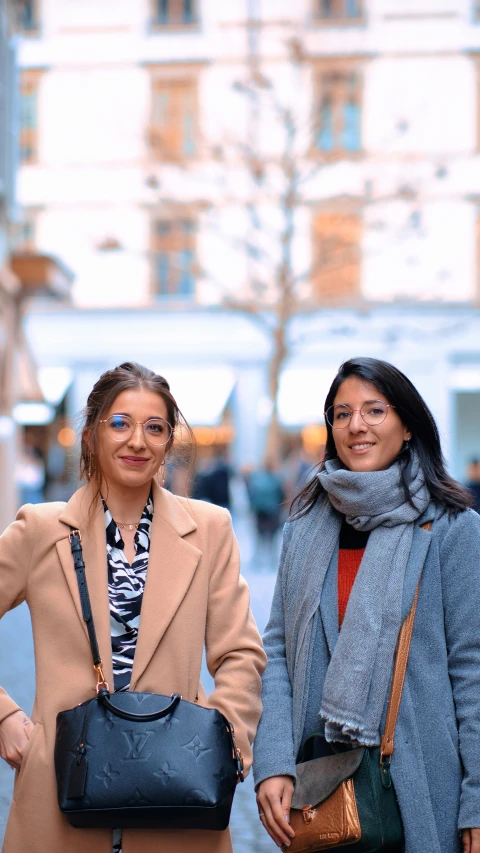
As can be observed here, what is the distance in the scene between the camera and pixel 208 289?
99.6 feet

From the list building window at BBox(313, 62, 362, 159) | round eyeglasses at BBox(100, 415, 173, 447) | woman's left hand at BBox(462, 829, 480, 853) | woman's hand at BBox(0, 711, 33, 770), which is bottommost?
woman's left hand at BBox(462, 829, 480, 853)

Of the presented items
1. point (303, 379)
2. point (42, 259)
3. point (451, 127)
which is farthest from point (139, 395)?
point (451, 127)

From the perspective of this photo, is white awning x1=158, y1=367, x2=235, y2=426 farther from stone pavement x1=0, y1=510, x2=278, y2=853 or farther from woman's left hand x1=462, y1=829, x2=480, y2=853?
woman's left hand x1=462, y1=829, x2=480, y2=853

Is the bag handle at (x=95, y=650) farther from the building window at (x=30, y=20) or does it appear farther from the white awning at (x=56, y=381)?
the building window at (x=30, y=20)

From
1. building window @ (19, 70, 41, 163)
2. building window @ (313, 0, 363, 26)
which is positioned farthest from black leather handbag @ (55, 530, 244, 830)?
building window @ (19, 70, 41, 163)

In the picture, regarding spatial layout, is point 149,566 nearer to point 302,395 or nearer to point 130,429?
point 130,429

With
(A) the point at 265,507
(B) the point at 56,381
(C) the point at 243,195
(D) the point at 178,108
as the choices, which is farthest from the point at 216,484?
(D) the point at 178,108

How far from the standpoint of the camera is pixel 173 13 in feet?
102

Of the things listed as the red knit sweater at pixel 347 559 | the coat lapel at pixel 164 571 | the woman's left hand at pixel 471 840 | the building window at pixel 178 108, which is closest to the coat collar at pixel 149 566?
the coat lapel at pixel 164 571

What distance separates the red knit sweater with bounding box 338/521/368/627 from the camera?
2898mm

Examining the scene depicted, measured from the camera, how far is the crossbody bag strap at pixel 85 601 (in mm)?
2740

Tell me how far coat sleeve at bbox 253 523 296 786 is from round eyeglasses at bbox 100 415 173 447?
0.47 meters

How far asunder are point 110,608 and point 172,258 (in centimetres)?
2759

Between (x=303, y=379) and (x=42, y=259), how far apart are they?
44.9 feet
